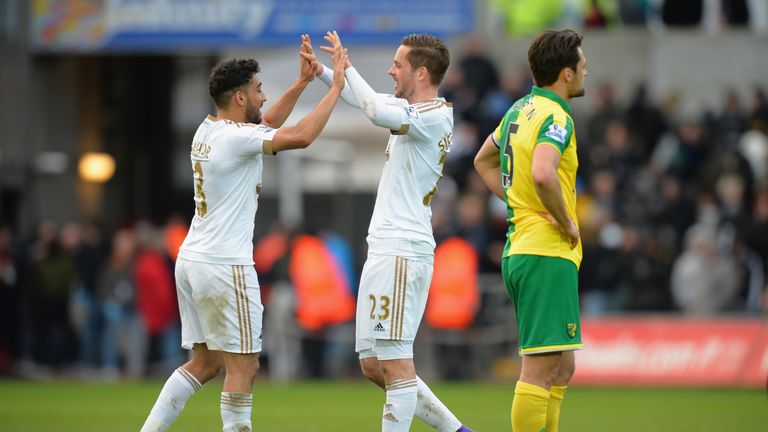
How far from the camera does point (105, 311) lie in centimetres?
2130

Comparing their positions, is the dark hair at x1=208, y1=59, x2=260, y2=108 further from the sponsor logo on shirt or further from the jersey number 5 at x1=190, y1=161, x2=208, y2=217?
the sponsor logo on shirt

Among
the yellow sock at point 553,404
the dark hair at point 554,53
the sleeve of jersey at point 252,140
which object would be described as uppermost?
the dark hair at point 554,53

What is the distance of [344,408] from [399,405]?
6.61m

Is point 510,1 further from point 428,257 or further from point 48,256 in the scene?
point 428,257

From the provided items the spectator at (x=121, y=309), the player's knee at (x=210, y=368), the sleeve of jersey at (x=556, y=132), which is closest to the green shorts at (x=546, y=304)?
the sleeve of jersey at (x=556, y=132)

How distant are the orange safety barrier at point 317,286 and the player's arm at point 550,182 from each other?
12017 millimetres

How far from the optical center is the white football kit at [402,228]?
332 inches

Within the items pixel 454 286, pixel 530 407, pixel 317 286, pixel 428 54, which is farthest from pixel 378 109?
pixel 317 286

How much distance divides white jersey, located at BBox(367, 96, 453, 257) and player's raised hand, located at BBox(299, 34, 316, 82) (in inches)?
27.8

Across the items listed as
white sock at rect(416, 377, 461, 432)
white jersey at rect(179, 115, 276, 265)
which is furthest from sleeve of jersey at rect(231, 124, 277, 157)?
white sock at rect(416, 377, 461, 432)

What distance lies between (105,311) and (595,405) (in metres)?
9.08

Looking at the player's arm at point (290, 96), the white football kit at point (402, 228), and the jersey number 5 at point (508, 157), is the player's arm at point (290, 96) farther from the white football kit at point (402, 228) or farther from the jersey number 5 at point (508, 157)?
the jersey number 5 at point (508, 157)

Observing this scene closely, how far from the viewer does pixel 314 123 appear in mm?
8305

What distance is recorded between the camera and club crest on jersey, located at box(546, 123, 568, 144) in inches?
308
